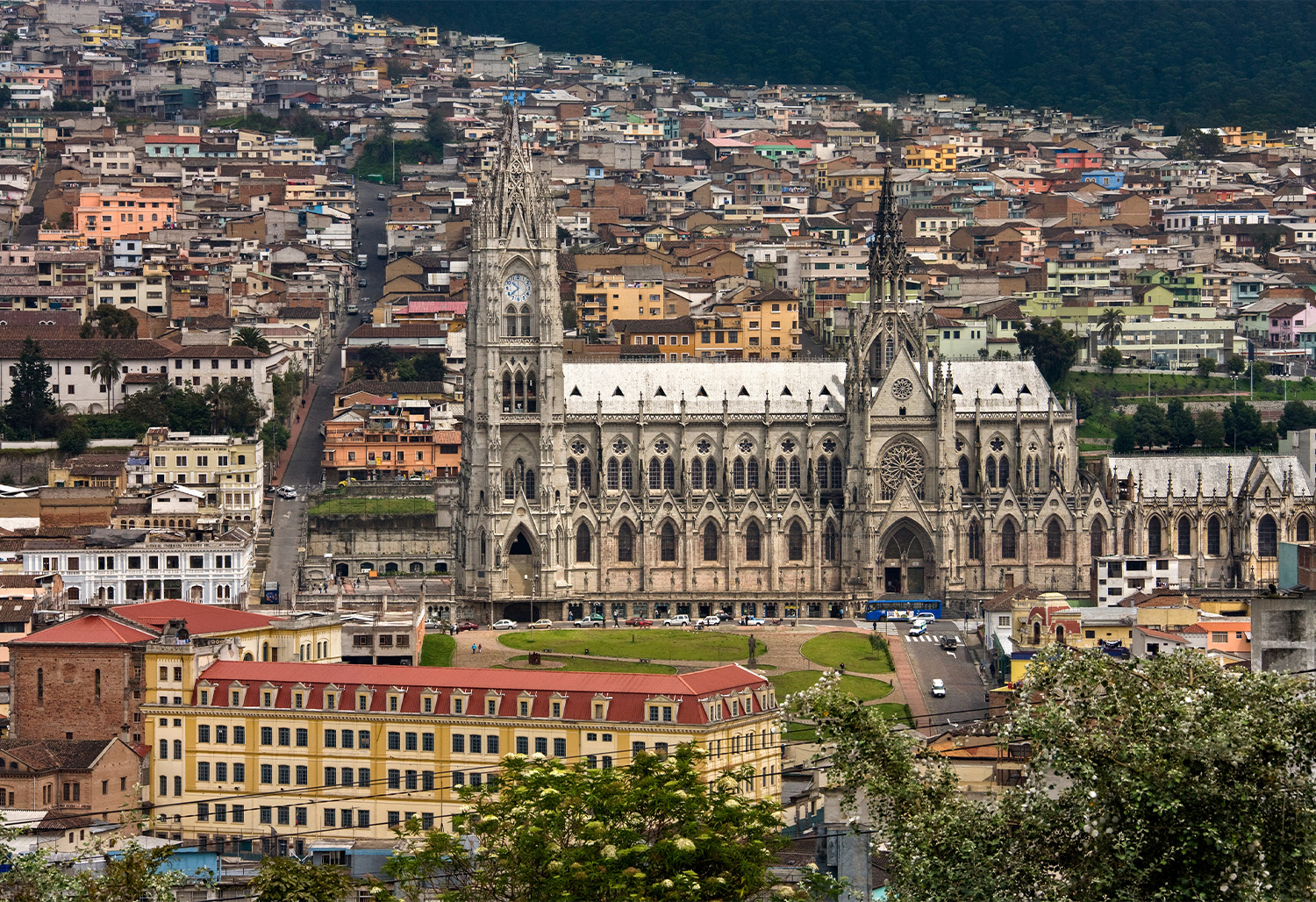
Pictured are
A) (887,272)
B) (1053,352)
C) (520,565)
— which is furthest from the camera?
(1053,352)

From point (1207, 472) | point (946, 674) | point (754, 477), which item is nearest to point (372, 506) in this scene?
point (754, 477)

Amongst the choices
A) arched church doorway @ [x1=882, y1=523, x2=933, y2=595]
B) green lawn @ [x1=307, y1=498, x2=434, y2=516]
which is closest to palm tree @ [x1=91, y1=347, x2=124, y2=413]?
green lawn @ [x1=307, y1=498, x2=434, y2=516]

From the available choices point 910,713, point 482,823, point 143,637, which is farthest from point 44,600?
point 482,823

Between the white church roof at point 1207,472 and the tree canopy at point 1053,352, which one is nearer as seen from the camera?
the white church roof at point 1207,472

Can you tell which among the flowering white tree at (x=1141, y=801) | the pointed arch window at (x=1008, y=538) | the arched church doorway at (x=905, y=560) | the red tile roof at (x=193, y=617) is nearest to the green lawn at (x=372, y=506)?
the arched church doorway at (x=905, y=560)

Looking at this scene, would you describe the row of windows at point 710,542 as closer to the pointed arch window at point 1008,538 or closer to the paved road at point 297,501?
the pointed arch window at point 1008,538

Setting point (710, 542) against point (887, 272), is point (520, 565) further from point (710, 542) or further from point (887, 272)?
point (887, 272)

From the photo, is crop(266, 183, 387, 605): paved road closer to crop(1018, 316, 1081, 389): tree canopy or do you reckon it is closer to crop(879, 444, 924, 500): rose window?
crop(879, 444, 924, 500): rose window
